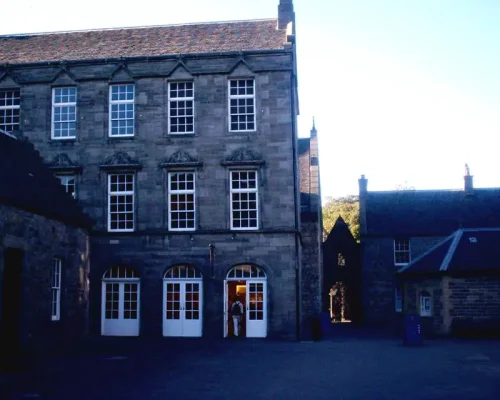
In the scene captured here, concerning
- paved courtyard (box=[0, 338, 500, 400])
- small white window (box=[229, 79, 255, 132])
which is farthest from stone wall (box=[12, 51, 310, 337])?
paved courtyard (box=[0, 338, 500, 400])

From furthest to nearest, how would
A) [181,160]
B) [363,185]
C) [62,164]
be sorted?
[363,185], [62,164], [181,160]

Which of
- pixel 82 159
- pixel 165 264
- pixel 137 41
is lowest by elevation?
pixel 165 264

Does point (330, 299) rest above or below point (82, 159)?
below

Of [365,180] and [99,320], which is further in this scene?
[365,180]

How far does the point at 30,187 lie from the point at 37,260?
257cm

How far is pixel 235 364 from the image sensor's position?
17.7 metres

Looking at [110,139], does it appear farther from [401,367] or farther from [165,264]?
[401,367]

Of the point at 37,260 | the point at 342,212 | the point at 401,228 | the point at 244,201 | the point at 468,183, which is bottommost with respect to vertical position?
the point at 37,260

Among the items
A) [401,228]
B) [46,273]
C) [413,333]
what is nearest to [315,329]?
[413,333]

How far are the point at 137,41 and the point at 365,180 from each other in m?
23.7

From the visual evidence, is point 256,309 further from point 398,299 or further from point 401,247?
point 401,247

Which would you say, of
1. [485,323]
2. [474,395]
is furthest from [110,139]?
[474,395]

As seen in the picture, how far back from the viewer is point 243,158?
28.5 meters

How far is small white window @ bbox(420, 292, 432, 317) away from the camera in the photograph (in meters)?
34.2
